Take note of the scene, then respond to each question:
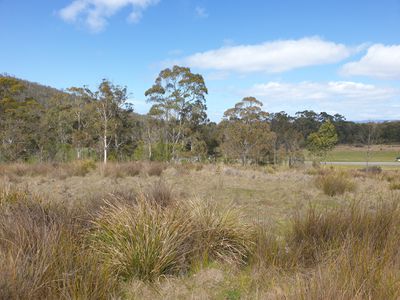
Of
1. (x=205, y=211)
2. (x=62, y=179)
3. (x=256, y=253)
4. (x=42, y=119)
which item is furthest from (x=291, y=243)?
(x=42, y=119)

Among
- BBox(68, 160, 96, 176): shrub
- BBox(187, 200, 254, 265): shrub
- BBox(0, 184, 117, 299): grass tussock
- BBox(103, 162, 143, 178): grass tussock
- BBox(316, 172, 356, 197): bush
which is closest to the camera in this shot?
BBox(0, 184, 117, 299): grass tussock

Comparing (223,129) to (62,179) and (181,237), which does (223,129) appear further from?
(181,237)

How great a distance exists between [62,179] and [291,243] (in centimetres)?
1146

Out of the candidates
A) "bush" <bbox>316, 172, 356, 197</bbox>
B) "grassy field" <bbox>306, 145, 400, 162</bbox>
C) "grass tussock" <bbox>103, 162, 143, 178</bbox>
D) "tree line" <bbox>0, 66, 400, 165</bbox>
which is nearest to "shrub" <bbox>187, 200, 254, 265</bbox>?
"bush" <bbox>316, 172, 356, 197</bbox>

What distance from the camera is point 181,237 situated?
4441 mm

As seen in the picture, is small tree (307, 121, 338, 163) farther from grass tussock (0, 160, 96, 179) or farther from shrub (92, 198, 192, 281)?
shrub (92, 198, 192, 281)

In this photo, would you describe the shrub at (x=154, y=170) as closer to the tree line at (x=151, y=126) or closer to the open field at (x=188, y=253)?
the open field at (x=188, y=253)

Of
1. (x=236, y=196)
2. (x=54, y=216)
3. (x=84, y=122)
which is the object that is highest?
(x=84, y=122)

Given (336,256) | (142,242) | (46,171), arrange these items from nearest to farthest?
1. (336,256)
2. (142,242)
3. (46,171)

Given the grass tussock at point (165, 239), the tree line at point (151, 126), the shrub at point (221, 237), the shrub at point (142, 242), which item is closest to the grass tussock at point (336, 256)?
the shrub at point (221, 237)

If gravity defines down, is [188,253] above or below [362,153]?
above

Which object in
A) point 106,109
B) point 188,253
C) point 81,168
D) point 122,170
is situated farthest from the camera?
point 106,109

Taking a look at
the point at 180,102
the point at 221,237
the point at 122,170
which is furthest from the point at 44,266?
the point at 180,102

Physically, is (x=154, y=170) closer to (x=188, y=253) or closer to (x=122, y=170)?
(x=122, y=170)
